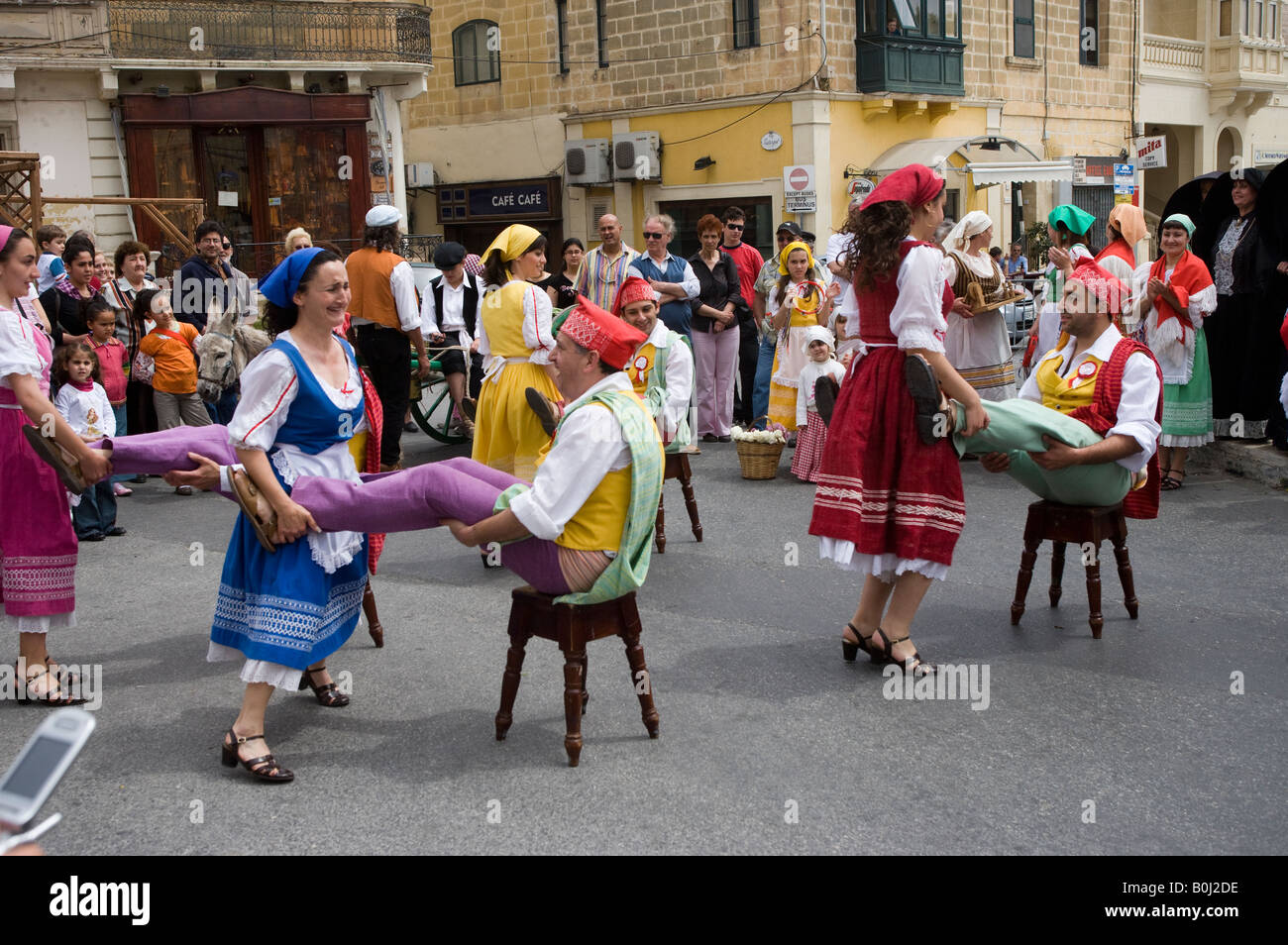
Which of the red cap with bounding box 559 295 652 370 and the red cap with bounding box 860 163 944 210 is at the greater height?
the red cap with bounding box 860 163 944 210

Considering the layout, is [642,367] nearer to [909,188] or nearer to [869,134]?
[909,188]

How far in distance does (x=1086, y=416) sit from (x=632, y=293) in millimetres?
2318

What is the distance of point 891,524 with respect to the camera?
5.20 meters

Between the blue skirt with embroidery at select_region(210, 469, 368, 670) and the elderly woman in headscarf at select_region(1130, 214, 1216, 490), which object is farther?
the elderly woman in headscarf at select_region(1130, 214, 1216, 490)

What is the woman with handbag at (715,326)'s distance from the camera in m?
11.5

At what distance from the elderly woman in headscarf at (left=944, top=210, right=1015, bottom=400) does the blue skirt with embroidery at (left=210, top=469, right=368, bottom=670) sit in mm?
5381

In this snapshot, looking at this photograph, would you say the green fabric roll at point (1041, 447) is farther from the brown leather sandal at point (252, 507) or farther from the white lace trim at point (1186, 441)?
the white lace trim at point (1186, 441)

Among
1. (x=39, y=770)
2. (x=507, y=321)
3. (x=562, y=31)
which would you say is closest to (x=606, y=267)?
(x=507, y=321)

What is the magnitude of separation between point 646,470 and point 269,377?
1.33 metres

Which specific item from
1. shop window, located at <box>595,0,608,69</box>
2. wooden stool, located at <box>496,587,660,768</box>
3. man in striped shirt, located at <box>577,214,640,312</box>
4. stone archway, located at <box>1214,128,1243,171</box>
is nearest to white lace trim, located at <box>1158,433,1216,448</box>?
man in striped shirt, located at <box>577,214,640,312</box>

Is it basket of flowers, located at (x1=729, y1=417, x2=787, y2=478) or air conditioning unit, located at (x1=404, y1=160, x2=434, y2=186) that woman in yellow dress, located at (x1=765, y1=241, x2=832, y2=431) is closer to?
basket of flowers, located at (x1=729, y1=417, x2=787, y2=478)

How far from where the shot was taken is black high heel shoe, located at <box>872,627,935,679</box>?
5.20m

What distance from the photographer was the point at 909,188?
197 inches

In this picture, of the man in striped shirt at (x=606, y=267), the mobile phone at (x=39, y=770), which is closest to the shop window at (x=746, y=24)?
the man in striped shirt at (x=606, y=267)
